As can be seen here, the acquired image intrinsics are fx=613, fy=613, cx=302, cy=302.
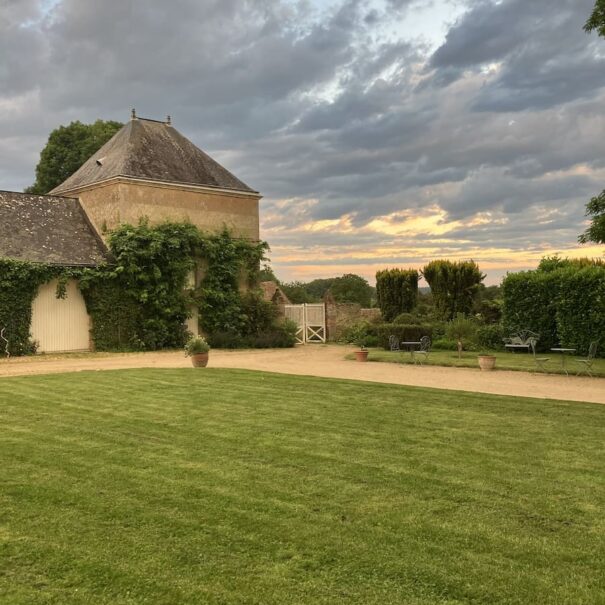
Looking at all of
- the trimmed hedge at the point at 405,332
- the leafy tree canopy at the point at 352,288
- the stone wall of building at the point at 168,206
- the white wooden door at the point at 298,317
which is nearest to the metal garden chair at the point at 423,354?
the trimmed hedge at the point at 405,332

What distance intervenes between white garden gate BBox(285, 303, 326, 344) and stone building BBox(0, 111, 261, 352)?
4.13 meters

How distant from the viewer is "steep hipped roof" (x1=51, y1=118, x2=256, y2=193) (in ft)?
81.9

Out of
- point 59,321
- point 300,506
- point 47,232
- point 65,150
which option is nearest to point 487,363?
point 300,506

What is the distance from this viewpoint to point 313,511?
15.1 ft

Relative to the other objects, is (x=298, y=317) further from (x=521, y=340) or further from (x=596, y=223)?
(x=596, y=223)

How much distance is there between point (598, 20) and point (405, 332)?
38.4 feet

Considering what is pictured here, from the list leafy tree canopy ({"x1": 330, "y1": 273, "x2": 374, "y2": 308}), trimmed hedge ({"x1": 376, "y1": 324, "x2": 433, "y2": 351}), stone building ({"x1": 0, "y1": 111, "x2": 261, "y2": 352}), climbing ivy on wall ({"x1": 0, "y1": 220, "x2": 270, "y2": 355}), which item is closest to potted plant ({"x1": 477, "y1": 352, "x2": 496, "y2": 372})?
trimmed hedge ({"x1": 376, "y1": 324, "x2": 433, "y2": 351})

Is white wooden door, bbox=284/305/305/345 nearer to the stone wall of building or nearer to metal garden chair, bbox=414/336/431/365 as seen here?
the stone wall of building

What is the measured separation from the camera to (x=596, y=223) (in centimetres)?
1392

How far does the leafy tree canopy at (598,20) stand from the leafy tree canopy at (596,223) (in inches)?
144

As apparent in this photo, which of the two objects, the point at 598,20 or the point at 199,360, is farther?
the point at 199,360

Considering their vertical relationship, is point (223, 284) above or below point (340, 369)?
above

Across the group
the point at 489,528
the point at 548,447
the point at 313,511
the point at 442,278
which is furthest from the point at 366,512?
the point at 442,278

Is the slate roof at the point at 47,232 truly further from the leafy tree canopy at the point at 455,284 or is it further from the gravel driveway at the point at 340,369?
the leafy tree canopy at the point at 455,284
